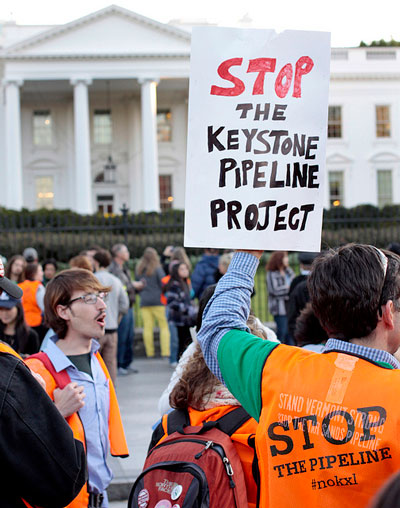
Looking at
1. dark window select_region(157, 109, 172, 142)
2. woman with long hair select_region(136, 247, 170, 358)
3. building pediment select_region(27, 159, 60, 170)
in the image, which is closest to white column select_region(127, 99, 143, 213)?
dark window select_region(157, 109, 172, 142)

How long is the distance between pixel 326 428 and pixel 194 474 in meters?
0.56

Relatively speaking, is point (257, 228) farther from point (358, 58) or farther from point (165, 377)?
point (358, 58)

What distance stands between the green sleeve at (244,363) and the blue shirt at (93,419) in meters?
1.38

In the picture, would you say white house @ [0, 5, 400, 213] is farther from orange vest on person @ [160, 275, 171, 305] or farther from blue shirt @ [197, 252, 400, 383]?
blue shirt @ [197, 252, 400, 383]

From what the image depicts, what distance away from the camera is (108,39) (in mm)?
40719

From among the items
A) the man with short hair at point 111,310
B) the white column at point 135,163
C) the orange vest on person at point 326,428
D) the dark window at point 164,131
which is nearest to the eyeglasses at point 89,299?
the orange vest on person at point 326,428

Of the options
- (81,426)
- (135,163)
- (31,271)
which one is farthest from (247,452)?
(135,163)

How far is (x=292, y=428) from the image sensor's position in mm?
1921

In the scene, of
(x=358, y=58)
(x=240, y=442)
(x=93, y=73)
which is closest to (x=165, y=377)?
(x=240, y=442)

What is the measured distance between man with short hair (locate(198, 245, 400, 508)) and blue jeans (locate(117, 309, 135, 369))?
320 inches

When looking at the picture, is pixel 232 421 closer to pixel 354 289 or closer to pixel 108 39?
pixel 354 289

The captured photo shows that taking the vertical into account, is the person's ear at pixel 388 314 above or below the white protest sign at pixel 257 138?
below

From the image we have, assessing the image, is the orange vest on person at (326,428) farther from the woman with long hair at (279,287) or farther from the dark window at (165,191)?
the dark window at (165,191)

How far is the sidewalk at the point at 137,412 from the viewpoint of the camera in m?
5.54
